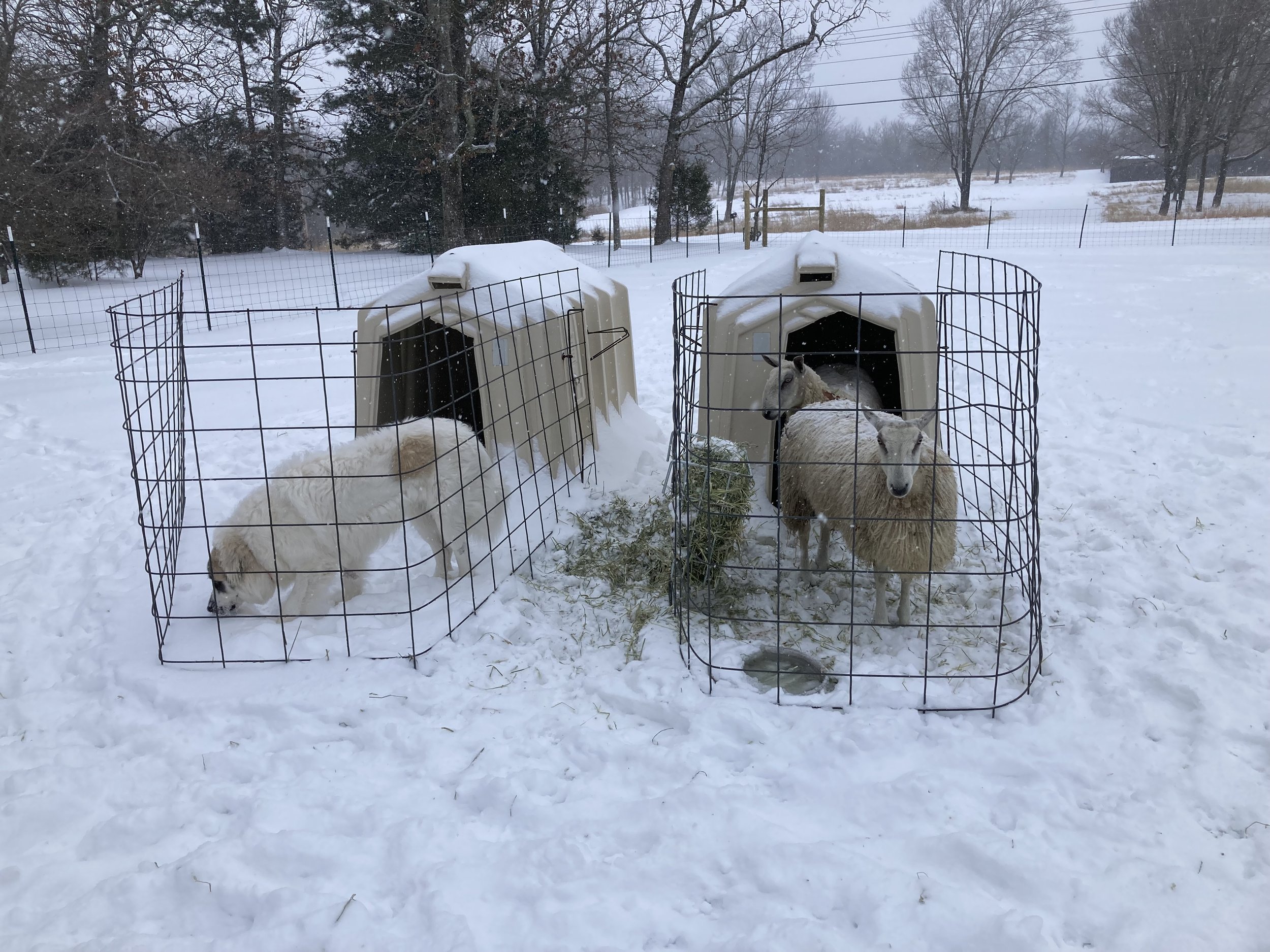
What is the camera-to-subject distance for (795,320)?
5812mm

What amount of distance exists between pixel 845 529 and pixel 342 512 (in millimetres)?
2877

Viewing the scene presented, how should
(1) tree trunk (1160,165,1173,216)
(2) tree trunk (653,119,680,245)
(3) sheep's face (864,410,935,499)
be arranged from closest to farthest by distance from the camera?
(3) sheep's face (864,410,935,499), (2) tree trunk (653,119,680,245), (1) tree trunk (1160,165,1173,216)

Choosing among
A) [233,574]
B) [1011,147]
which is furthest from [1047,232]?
[1011,147]

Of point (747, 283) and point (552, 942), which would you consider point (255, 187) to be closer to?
point (747, 283)

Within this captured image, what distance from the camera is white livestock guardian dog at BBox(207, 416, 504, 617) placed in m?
4.61

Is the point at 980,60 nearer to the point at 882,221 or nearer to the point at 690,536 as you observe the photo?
the point at 882,221

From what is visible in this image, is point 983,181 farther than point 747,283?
Yes

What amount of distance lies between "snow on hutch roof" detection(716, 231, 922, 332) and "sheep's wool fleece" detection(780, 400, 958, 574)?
112 centimetres

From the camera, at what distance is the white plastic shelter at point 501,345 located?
5988 millimetres

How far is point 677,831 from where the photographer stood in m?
3.14

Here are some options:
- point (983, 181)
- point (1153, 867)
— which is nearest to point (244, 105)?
point (1153, 867)

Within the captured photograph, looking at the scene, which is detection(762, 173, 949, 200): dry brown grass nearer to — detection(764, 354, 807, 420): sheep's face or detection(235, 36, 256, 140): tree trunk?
detection(235, 36, 256, 140): tree trunk

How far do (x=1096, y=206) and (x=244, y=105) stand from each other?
3478 centimetres

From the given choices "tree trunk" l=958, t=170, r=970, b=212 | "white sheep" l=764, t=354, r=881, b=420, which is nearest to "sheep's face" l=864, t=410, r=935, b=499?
"white sheep" l=764, t=354, r=881, b=420
